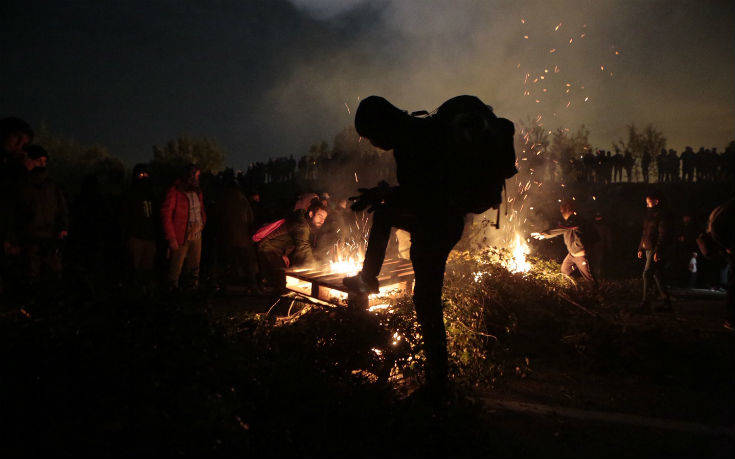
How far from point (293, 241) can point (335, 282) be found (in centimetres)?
297

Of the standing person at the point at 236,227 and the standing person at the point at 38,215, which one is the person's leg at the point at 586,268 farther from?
the standing person at the point at 38,215

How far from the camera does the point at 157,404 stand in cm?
213

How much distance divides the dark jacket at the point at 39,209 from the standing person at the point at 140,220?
1588 millimetres

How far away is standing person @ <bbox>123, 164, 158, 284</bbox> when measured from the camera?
7090 mm

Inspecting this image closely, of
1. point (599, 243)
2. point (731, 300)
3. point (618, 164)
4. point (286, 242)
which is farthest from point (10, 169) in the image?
point (618, 164)

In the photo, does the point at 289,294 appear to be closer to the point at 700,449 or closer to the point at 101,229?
the point at 700,449

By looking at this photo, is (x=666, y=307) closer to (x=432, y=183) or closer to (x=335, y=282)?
(x=335, y=282)

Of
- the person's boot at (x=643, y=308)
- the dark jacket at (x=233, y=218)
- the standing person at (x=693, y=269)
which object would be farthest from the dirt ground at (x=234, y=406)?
the standing person at (x=693, y=269)

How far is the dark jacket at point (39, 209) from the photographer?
16.3 feet

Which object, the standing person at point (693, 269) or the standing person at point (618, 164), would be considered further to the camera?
the standing person at point (618, 164)

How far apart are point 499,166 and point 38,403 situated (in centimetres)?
303

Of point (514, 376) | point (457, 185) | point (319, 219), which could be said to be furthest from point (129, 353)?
point (319, 219)

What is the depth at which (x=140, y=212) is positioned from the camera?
709 cm

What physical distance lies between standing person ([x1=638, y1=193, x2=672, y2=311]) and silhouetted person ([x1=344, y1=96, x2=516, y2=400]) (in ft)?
21.7
